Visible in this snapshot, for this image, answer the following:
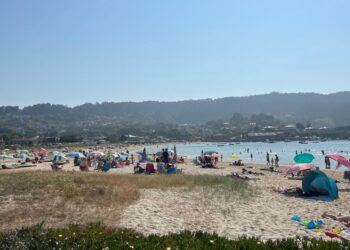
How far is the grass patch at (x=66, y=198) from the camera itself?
11.9 metres

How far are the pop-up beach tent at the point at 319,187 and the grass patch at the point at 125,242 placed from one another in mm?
11556

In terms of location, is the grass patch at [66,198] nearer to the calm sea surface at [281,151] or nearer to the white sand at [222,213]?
the white sand at [222,213]

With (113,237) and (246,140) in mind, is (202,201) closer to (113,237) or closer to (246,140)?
(113,237)

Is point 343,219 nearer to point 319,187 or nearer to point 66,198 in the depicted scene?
point 319,187

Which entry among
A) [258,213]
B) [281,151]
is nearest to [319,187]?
[258,213]

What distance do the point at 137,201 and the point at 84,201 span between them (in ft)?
6.71

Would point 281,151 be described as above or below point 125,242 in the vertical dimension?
below

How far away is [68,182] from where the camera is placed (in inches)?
623

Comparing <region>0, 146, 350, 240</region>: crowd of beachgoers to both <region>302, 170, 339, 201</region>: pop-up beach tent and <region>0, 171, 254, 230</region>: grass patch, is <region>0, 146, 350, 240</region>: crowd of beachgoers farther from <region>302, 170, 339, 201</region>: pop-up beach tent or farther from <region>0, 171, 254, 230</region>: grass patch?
<region>0, 171, 254, 230</region>: grass patch

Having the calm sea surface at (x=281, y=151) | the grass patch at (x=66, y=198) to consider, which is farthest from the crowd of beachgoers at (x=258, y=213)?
the calm sea surface at (x=281, y=151)

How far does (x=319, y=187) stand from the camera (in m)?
18.8

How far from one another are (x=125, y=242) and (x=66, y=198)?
22.3ft

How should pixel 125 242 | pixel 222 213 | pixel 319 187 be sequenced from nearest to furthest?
pixel 125 242 < pixel 222 213 < pixel 319 187

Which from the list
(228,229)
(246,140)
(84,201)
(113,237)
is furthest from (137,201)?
(246,140)
